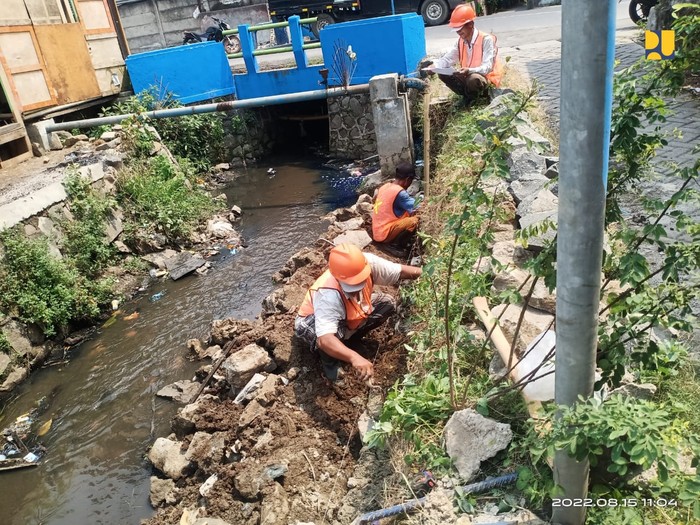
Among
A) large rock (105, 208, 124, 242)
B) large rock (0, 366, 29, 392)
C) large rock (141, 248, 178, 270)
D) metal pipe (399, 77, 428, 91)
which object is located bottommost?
large rock (0, 366, 29, 392)

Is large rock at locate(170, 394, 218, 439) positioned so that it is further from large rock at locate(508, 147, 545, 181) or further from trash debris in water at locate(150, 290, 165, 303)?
large rock at locate(508, 147, 545, 181)

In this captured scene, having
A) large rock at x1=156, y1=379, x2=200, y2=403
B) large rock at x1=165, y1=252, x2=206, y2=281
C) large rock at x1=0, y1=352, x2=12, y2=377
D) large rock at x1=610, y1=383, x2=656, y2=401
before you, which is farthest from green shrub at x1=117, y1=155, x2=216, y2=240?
large rock at x1=610, y1=383, x2=656, y2=401

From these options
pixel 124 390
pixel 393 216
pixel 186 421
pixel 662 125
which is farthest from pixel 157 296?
pixel 662 125

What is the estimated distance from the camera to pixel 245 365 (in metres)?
5.09

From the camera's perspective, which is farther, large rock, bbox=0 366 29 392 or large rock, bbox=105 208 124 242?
large rock, bbox=105 208 124 242

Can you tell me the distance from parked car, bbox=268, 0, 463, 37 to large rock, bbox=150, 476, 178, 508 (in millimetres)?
14521

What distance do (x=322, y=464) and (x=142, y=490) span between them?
184cm

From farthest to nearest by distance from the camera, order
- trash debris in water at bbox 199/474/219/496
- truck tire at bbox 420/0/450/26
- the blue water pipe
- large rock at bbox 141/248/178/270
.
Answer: truck tire at bbox 420/0/450/26 → large rock at bbox 141/248/178/270 → trash debris in water at bbox 199/474/219/496 → the blue water pipe

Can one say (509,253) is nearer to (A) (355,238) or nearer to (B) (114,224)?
(A) (355,238)

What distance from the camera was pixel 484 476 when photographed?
275cm

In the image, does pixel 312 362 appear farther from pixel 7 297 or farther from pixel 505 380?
pixel 7 297

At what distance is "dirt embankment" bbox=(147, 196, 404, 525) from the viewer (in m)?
3.57

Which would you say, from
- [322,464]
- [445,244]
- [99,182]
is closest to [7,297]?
[99,182]
